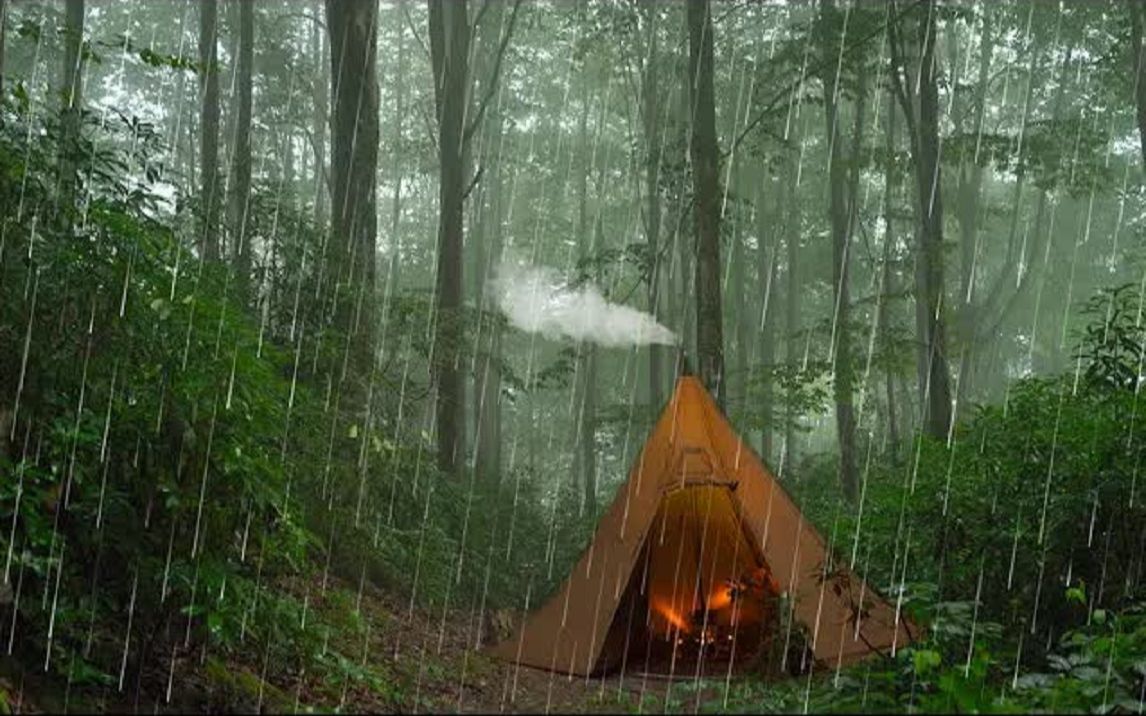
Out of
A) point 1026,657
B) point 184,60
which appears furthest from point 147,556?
point 1026,657

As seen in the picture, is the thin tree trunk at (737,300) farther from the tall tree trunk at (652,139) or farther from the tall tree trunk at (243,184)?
the tall tree trunk at (243,184)

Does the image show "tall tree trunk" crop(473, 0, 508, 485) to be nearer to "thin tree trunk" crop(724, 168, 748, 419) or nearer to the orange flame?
"thin tree trunk" crop(724, 168, 748, 419)

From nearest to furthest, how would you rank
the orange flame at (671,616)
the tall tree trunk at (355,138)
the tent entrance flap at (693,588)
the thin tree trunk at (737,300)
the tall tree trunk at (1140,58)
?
the tent entrance flap at (693,588) → the orange flame at (671,616) → the tall tree trunk at (355,138) → the tall tree trunk at (1140,58) → the thin tree trunk at (737,300)

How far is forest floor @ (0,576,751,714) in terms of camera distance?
4293 mm

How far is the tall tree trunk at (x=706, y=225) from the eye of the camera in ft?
35.6

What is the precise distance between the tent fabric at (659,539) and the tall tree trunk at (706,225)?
2293 mm

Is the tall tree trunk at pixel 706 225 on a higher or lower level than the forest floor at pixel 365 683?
higher

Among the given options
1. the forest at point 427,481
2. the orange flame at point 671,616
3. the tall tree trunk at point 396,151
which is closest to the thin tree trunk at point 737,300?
the forest at point 427,481

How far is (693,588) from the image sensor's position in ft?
29.9

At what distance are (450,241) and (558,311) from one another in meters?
19.1

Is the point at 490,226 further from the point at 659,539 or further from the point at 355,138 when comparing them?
the point at 659,539

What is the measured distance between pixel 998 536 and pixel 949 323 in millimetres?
13314

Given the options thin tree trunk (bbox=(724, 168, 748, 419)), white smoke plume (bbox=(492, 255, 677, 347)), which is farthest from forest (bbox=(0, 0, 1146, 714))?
thin tree trunk (bbox=(724, 168, 748, 419))

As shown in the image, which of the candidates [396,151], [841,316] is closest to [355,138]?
[841,316]
